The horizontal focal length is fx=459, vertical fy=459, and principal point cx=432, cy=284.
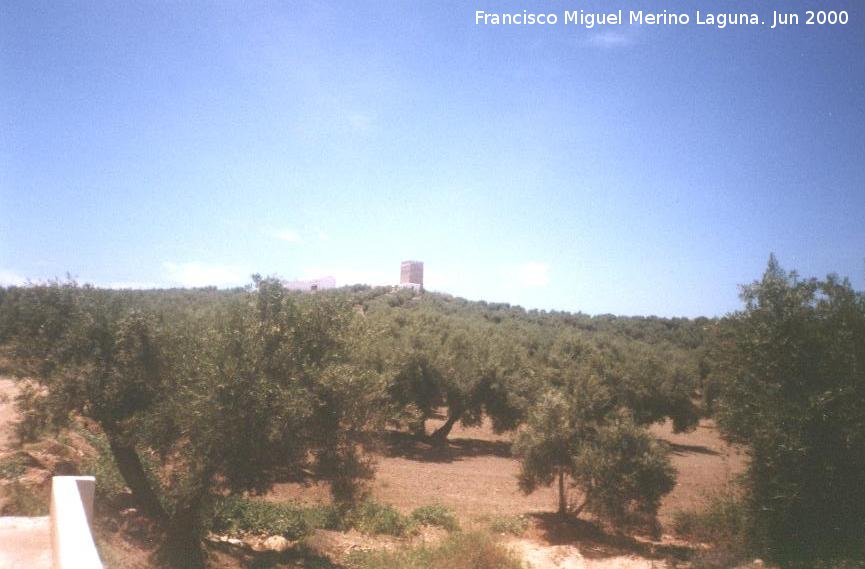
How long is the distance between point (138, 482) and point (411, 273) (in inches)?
4493

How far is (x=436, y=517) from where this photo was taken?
19625 millimetres

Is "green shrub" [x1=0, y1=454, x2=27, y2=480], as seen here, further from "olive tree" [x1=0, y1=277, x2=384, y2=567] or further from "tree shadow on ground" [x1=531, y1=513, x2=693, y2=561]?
"tree shadow on ground" [x1=531, y1=513, x2=693, y2=561]

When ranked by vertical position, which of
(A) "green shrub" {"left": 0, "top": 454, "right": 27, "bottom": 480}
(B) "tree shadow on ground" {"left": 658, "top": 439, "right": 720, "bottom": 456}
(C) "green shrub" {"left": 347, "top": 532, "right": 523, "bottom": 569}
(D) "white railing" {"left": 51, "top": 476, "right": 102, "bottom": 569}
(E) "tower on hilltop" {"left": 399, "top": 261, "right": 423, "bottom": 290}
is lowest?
(B) "tree shadow on ground" {"left": 658, "top": 439, "right": 720, "bottom": 456}

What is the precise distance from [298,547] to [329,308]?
871 centimetres

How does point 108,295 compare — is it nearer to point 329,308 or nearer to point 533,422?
point 329,308

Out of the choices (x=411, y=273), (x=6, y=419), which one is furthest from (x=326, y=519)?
(x=411, y=273)

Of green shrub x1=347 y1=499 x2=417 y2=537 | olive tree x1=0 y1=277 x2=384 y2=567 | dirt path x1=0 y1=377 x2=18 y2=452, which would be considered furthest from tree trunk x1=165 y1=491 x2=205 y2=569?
green shrub x1=347 y1=499 x2=417 y2=537

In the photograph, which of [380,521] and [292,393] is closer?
[292,393]

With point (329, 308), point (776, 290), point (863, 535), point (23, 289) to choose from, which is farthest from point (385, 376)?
point (863, 535)

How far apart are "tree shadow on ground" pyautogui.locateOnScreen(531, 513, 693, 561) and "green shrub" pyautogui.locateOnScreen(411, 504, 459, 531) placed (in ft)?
12.6

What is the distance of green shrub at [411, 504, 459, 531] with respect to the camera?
1912cm

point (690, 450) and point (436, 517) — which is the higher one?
point (436, 517)

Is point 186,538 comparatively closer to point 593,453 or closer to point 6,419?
point 6,419

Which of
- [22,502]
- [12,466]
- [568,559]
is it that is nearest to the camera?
[22,502]
